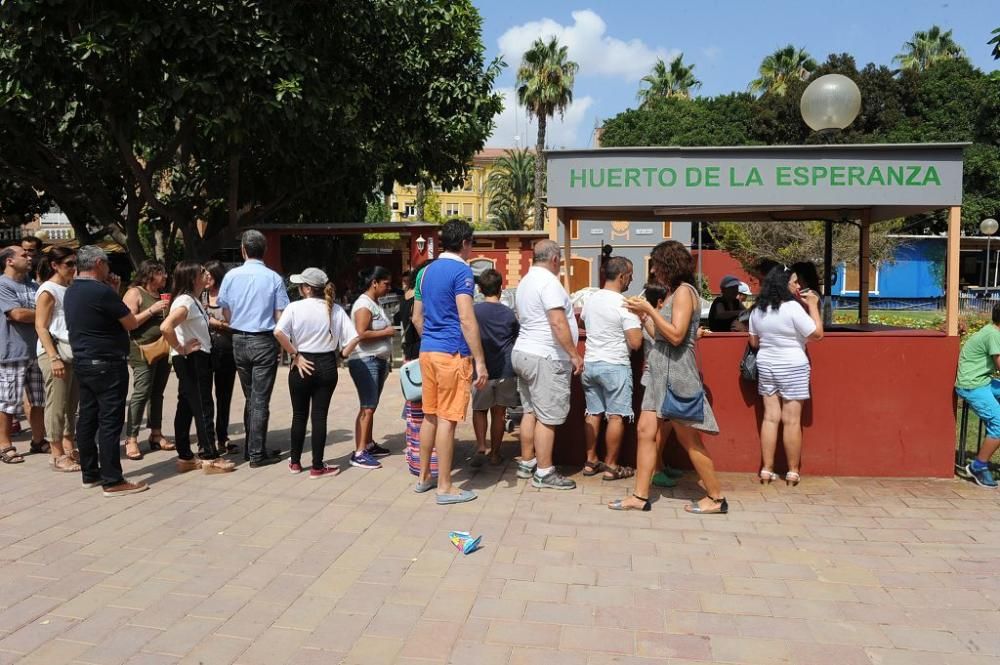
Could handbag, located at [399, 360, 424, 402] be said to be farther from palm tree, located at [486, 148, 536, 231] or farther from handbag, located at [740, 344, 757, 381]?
palm tree, located at [486, 148, 536, 231]

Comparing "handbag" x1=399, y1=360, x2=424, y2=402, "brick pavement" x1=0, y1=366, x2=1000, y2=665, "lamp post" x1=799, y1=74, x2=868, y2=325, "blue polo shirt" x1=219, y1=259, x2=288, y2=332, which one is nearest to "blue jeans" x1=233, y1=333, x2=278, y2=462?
"blue polo shirt" x1=219, y1=259, x2=288, y2=332

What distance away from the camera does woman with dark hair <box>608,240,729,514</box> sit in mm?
4844

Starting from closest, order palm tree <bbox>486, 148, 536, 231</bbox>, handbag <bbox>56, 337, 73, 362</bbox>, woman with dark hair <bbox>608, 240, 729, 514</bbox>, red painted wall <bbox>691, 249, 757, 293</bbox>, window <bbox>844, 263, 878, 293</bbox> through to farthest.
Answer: woman with dark hair <bbox>608, 240, 729, 514</bbox> < handbag <bbox>56, 337, 73, 362</bbox> < window <bbox>844, 263, 878, 293</bbox> < red painted wall <bbox>691, 249, 757, 293</bbox> < palm tree <bbox>486, 148, 536, 231</bbox>

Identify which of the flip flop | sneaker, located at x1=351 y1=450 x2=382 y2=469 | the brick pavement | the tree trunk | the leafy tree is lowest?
the brick pavement

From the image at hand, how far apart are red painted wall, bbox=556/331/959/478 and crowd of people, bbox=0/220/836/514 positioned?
0.88ft

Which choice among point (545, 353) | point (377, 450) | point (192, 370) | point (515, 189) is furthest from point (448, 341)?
point (515, 189)

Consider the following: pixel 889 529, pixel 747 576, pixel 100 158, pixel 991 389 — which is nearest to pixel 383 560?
pixel 747 576

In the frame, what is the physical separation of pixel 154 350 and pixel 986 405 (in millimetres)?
6467

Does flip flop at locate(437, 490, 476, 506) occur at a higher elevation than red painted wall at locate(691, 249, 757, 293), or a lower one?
lower

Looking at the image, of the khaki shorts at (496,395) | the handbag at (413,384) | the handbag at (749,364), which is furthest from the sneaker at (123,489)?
the handbag at (749,364)

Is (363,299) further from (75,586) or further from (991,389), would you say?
(991,389)

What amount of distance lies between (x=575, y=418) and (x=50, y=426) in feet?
13.6

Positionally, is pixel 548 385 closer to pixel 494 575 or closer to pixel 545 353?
pixel 545 353

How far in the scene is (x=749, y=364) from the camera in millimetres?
5750
